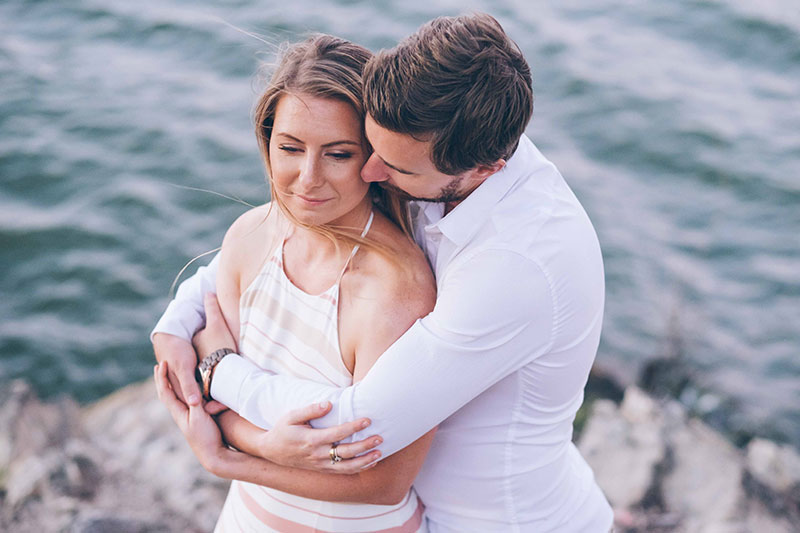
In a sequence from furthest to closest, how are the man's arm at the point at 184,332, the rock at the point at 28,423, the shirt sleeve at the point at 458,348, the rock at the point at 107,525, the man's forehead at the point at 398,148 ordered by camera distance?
the rock at the point at 28,423 → the rock at the point at 107,525 → the man's arm at the point at 184,332 → the man's forehead at the point at 398,148 → the shirt sleeve at the point at 458,348

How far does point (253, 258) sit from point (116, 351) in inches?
150

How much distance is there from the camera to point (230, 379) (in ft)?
7.69

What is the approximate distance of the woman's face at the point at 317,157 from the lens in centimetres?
218

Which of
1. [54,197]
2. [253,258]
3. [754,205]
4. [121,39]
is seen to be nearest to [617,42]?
[754,205]

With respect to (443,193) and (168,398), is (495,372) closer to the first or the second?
(443,193)

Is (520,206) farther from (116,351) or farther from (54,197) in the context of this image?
(54,197)

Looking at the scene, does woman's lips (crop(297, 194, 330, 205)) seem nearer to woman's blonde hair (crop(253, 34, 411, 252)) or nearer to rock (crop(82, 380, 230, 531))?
woman's blonde hair (crop(253, 34, 411, 252))

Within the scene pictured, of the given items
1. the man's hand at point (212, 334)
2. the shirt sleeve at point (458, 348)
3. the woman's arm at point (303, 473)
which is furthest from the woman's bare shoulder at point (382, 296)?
the man's hand at point (212, 334)

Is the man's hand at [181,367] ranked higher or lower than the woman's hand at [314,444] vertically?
lower

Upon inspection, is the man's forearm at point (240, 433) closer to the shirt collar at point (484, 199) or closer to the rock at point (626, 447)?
the shirt collar at point (484, 199)

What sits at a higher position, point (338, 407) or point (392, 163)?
point (392, 163)

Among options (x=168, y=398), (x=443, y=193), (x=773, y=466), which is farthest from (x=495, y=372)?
(x=773, y=466)

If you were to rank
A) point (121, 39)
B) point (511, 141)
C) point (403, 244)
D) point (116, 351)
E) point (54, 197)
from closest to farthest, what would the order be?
1. point (511, 141)
2. point (403, 244)
3. point (116, 351)
4. point (54, 197)
5. point (121, 39)

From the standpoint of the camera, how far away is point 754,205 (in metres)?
7.11
